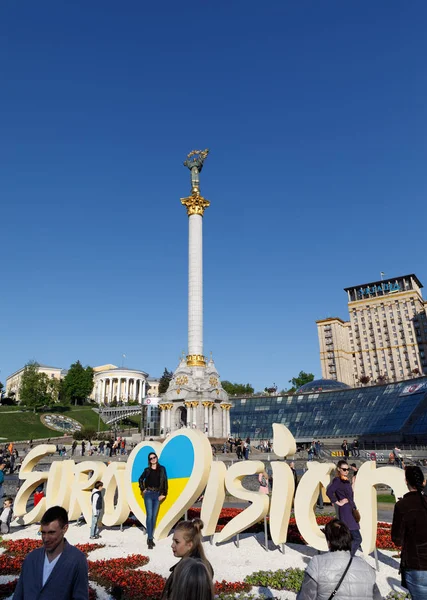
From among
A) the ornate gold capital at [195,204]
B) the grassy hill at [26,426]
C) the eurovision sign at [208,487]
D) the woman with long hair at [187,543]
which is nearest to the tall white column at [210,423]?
the ornate gold capital at [195,204]

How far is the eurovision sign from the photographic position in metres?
11.0

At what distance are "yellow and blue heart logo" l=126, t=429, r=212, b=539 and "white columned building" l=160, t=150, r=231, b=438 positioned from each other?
40.5 m

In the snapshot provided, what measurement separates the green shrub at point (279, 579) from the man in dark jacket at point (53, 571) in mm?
6193

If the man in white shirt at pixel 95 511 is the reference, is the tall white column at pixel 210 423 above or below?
above

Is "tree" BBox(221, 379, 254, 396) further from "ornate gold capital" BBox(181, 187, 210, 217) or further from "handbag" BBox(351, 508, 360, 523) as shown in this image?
"handbag" BBox(351, 508, 360, 523)

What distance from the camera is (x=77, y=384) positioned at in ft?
394

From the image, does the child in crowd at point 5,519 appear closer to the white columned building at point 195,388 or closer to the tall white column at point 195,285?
the white columned building at point 195,388

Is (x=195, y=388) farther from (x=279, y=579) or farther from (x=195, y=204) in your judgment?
(x=279, y=579)

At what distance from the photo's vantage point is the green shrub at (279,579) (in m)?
9.30

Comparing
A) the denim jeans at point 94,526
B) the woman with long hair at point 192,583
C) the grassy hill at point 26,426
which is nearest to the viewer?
the woman with long hair at point 192,583

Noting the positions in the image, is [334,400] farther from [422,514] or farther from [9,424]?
[422,514]

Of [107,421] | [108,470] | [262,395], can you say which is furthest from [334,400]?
[108,470]

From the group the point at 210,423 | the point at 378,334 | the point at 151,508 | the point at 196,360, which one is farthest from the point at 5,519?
the point at 378,334

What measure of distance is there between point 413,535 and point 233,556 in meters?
7.49
